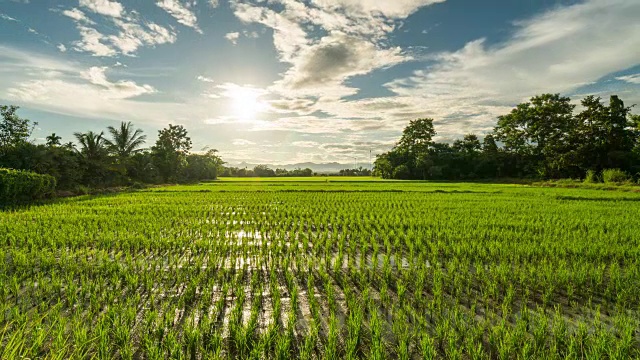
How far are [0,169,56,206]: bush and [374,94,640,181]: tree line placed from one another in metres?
38.8

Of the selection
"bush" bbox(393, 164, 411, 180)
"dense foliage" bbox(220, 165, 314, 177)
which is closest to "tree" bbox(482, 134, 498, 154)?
"bush" bbox(393, 164, 411, 180)

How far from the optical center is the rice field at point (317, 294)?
9.40 ft

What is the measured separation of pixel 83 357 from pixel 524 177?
151ft

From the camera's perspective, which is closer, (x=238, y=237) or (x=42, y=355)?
(x=42, y=355)

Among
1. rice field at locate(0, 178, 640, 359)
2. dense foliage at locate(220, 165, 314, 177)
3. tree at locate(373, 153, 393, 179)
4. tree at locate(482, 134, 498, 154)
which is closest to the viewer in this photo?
rice field at locate(0, 178, 640, 359)

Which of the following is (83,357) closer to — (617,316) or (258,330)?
(258,330)

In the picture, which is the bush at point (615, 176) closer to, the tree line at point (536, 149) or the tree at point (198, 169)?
the tree line at point (536, 149)

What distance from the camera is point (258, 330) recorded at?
127 inches

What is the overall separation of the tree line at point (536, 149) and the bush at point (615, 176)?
258 mm

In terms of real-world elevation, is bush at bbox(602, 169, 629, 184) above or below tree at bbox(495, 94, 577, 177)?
below

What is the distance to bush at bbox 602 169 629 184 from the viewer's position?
25391mm

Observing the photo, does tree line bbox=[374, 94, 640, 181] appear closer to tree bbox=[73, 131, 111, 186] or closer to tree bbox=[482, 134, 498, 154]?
tree bbox=[482, 134, 498, 154]

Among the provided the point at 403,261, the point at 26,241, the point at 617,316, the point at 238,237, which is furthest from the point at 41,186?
the point at 617,316

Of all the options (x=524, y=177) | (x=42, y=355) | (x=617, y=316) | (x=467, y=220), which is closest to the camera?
(x=42, y=355)
